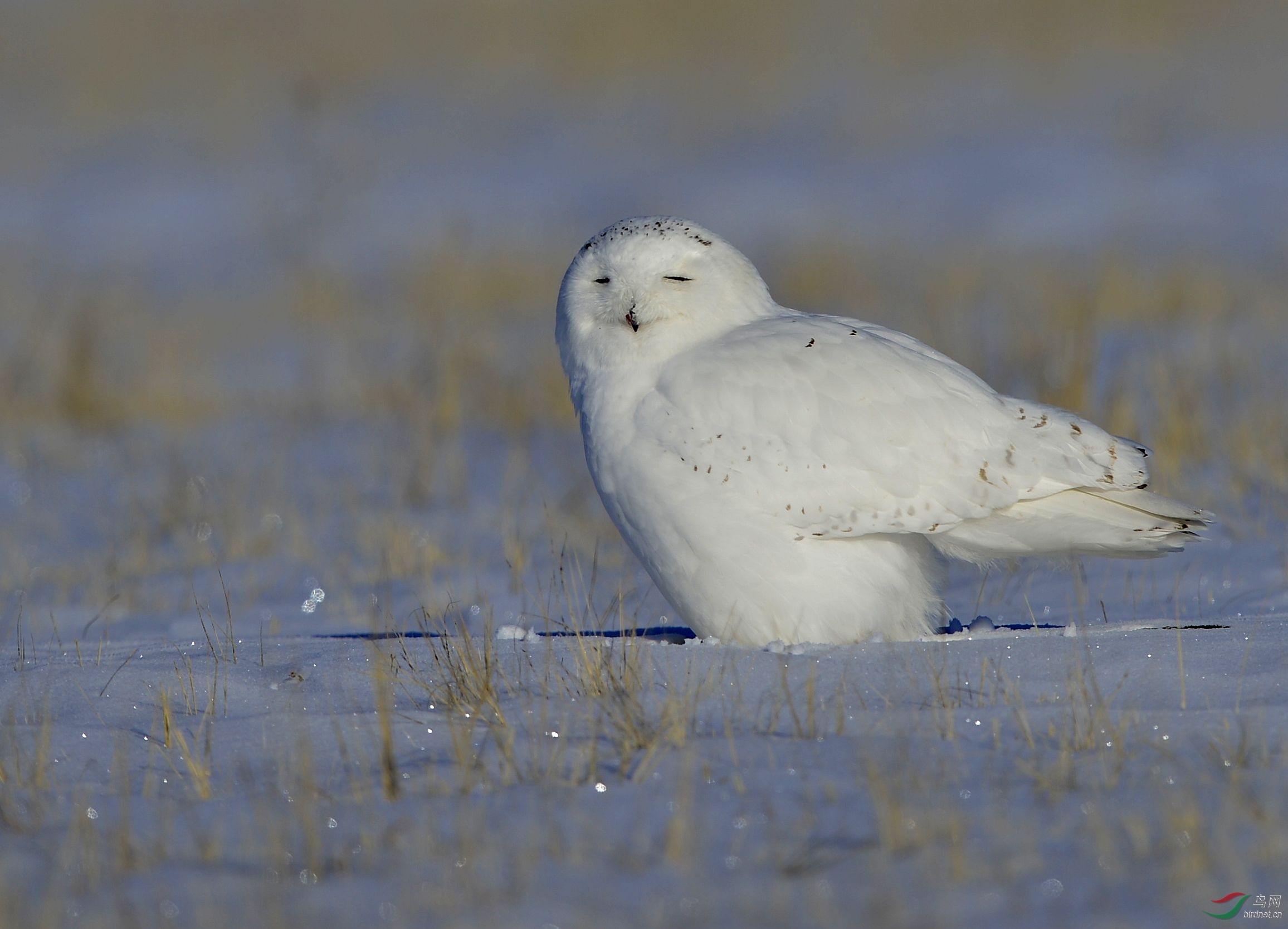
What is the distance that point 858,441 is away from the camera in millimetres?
4625

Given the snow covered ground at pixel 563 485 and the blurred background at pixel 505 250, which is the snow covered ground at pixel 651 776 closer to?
the snow covered ground at pixel 563 485

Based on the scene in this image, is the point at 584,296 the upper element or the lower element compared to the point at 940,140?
lower

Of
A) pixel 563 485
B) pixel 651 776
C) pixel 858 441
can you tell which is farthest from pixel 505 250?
pixel 651 776

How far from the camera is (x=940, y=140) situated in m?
21.2

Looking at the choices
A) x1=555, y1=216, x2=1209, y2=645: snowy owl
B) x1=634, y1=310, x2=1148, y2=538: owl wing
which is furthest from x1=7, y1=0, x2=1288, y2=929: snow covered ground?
x1=634, y1=310, x2=1148, y2=538: owl wing

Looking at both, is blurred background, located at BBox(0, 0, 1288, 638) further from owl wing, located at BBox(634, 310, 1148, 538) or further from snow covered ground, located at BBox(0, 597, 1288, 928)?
snow covered ground, located at BBox(0, 597, 1288, 928)

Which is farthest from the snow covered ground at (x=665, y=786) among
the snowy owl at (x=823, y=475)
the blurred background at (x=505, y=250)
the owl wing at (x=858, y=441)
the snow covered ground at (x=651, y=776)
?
the blurred background at (x=505, y=250)

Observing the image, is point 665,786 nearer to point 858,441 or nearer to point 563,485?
point 858,441

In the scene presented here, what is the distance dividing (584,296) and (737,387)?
2.25ft

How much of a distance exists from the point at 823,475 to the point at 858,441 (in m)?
0.16

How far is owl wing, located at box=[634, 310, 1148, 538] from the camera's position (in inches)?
180

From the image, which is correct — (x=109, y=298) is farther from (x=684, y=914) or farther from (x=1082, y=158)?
(x=684, y=914)

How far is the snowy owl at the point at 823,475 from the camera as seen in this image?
180 inches

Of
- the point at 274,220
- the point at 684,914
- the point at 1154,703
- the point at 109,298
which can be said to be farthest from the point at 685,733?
the point at 109,298
